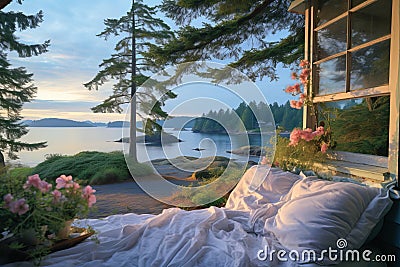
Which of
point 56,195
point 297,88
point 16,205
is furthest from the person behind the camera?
point 297,88

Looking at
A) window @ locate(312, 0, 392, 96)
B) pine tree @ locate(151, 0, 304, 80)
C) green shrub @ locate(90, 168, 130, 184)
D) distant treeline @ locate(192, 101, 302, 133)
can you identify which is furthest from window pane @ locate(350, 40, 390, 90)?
green shrub @ locate(90, 168, 130, 184)

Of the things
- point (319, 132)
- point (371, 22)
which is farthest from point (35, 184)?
point (371, 22)

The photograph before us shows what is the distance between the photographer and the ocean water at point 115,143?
248 cm

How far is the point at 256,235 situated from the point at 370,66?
47.3 inches

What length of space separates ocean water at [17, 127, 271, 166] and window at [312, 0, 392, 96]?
0.77 m

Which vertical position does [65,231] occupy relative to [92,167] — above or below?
below

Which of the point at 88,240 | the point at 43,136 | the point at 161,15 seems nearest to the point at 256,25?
the point at 161,15

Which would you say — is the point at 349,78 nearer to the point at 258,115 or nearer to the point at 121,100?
the point at 258,115

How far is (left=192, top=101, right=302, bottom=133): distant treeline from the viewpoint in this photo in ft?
8.56

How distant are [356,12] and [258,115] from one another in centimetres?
112

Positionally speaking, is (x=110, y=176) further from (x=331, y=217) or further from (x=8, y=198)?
(x=331, y=217)

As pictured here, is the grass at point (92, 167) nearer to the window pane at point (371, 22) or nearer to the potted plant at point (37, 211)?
the potted plant at point (37, 211)

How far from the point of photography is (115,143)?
2.67 meters

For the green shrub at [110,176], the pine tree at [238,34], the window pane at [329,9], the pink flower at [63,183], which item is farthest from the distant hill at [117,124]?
the window pane at [329,9]
